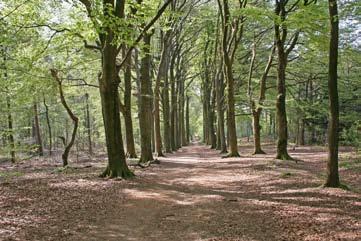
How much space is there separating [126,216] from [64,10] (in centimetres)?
1589

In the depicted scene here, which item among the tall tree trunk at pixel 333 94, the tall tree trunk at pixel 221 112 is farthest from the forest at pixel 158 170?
the tall tree trunk at pixel 221 112

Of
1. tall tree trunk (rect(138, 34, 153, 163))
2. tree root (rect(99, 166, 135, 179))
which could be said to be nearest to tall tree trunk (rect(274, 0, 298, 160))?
tall tree trunk (rect(138, 34, 153, 163))

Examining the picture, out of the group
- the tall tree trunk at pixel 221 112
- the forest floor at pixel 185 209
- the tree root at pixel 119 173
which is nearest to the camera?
the forest floor at pixel 185 209

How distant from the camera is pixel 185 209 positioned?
396 inches

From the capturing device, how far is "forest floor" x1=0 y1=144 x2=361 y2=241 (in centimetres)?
764

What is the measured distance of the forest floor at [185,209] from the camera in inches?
301

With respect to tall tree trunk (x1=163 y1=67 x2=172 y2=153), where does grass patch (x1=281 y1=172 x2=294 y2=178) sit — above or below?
below

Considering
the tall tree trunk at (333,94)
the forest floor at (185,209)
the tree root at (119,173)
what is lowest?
the forest floor at (185,209)

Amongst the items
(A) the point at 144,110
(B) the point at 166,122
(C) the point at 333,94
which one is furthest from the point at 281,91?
(B) the point at 166,122

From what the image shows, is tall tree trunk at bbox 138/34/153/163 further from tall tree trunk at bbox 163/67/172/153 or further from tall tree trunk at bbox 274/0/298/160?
tall tree trunk at bbox 163/67/172/153

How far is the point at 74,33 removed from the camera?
47.7ft

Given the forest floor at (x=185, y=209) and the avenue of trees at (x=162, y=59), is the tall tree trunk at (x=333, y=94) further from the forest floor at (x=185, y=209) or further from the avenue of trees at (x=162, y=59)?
the forest floor at (x=185, y=209)

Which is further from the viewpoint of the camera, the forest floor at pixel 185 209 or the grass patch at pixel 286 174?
the grass patch at pixel 286 174

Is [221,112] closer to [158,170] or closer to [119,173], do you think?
[158,170]
